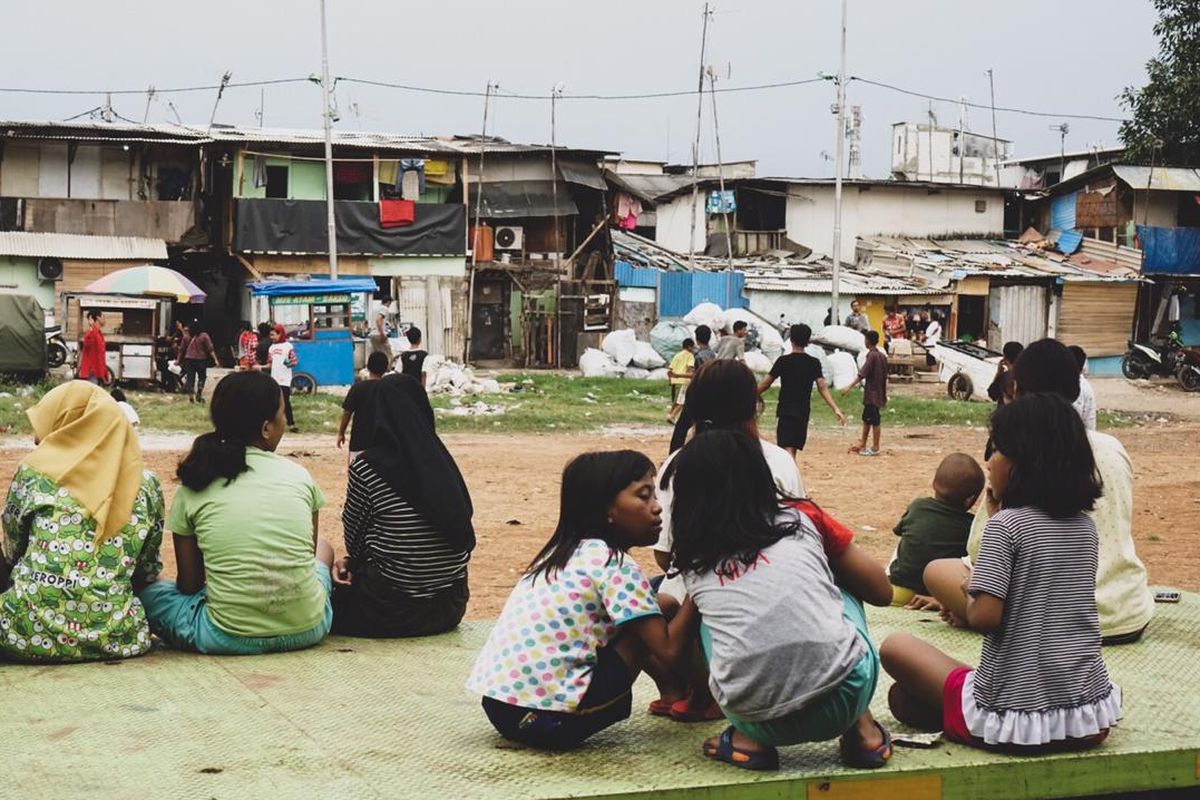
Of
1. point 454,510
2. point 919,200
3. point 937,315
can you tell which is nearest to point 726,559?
point 454,510

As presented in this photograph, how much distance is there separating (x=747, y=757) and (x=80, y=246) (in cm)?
3008

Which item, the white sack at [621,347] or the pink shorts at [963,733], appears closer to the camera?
the pink shorts at [963,733]

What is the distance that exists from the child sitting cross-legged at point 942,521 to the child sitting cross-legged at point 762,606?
236 centimetres

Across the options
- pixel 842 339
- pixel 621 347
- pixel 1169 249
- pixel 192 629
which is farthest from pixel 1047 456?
pixel 1169 249

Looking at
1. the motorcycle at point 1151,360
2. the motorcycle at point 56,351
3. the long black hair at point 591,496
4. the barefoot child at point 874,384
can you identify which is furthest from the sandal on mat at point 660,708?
the motorcycle at point 1151,360

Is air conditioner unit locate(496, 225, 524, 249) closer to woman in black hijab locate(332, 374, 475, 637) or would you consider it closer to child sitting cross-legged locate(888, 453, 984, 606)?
child sitting cross-legged locate(888, 453, 984, 606)

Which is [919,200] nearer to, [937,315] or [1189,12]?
[937,315]

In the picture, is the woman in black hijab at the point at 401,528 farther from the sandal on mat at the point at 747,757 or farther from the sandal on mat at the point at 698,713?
the sandal on mat at the point at 747,757

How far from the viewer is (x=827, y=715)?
11.9 ft

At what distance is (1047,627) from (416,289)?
102 ft

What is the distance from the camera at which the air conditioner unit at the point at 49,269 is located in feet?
101

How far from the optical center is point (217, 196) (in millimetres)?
33281

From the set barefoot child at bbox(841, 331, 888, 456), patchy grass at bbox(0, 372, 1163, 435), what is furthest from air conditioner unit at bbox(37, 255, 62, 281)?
barefoot child at bbox(841, 331, 888, 456)

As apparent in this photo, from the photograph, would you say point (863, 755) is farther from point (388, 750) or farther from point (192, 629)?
point (192, 629)
